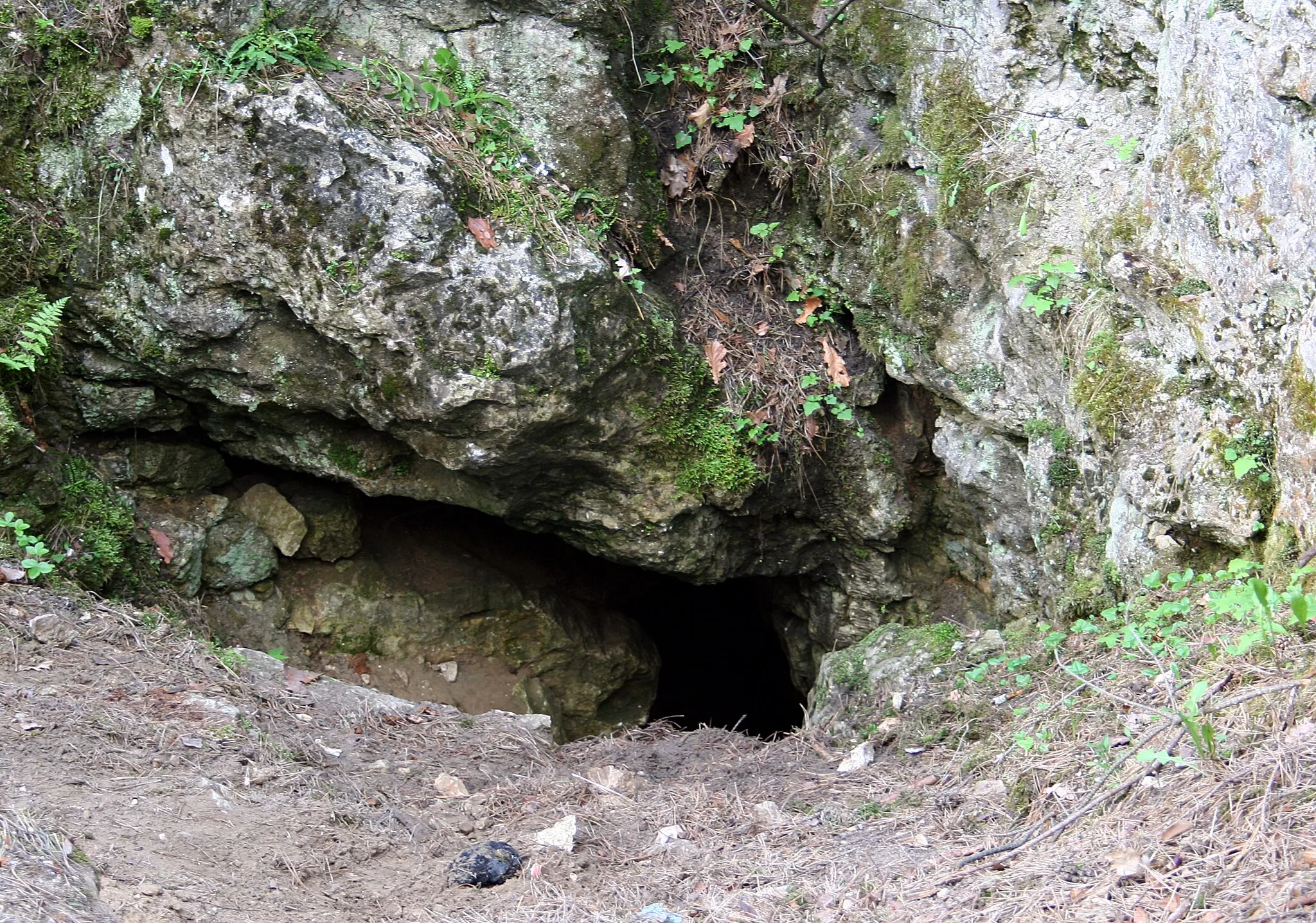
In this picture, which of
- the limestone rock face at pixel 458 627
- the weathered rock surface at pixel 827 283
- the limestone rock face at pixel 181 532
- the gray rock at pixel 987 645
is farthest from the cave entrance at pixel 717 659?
the limestone rock face at pixel 181 532

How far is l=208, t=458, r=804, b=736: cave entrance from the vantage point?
5.54 m

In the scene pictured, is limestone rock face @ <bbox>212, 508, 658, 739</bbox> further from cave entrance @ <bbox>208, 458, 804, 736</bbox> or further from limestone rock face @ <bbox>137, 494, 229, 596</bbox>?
limestone rock face @ <bbox>137, 494, 229, 596</bbox>

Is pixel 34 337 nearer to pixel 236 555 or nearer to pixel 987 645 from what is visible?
pixel 236 555

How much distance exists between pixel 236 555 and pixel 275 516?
0.29 m

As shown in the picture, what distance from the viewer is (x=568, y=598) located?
6.41 metres

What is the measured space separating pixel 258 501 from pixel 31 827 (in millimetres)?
2988

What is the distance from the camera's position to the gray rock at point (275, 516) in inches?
211

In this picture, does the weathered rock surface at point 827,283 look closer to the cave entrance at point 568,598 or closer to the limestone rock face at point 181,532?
the limestone rock face at point 181,532

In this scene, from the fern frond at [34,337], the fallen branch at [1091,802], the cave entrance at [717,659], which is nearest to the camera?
the fallen branch at [1091,802]

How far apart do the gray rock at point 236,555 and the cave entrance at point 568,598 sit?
0.50 feet

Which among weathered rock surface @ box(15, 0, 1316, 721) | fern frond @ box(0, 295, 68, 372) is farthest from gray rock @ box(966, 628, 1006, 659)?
fern frond @ box(0, 295, 68, 372)

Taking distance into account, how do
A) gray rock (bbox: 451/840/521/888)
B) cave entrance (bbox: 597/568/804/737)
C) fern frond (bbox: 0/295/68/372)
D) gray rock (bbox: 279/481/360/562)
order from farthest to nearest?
cave entrance (bbox: 597/568/804/737)
gray rock (bbox: 279/481/360/562)
fern frond (bbox: 0/295/68/372)
gray rock (bbox: 451/840/521/888)

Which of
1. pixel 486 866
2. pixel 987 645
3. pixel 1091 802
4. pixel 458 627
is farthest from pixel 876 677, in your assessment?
pixel 458 627

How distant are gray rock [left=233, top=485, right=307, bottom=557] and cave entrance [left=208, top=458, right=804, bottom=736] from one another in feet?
0.32
